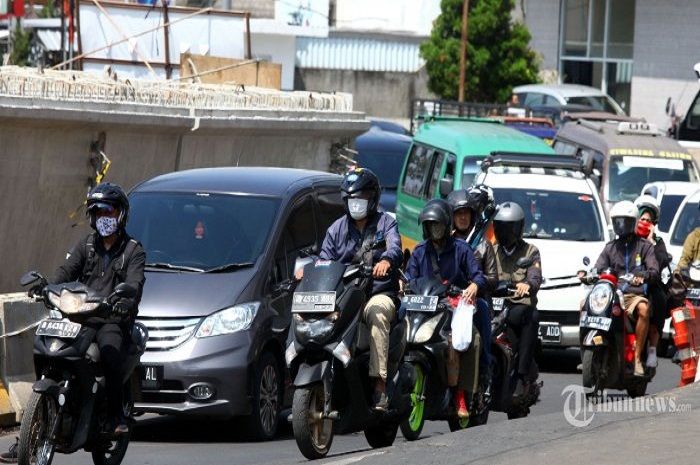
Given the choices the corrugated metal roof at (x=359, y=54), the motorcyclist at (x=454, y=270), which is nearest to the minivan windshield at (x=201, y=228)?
the motorcyclist at (x=454, y=270)

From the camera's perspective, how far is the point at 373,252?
9.74 m

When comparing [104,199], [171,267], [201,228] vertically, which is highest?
Result: [104,199]

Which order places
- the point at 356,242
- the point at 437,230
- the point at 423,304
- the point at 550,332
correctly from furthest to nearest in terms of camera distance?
the point at 550,332 → the point at 437,230 → the point at 423,304 → the point at 356,242

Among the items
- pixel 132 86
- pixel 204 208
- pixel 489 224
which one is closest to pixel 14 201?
pixel 132 86

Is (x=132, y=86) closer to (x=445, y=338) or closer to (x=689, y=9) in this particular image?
(x=445, y=338)

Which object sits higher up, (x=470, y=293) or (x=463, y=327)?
(x=470, y=293)

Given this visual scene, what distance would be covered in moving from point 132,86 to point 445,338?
29.6 ft

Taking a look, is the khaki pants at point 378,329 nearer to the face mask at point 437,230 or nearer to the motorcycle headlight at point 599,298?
the face mask at point 437,230

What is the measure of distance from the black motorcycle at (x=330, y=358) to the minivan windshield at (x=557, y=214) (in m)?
7.00

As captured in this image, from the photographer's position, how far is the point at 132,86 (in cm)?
1828

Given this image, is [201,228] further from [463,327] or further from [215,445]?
[463,327]

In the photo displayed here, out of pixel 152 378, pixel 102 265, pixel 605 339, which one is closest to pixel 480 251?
pixel 605 339

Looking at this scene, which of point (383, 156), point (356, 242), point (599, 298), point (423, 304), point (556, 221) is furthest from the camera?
point (383, 156)

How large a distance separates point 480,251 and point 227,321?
1899 mm
